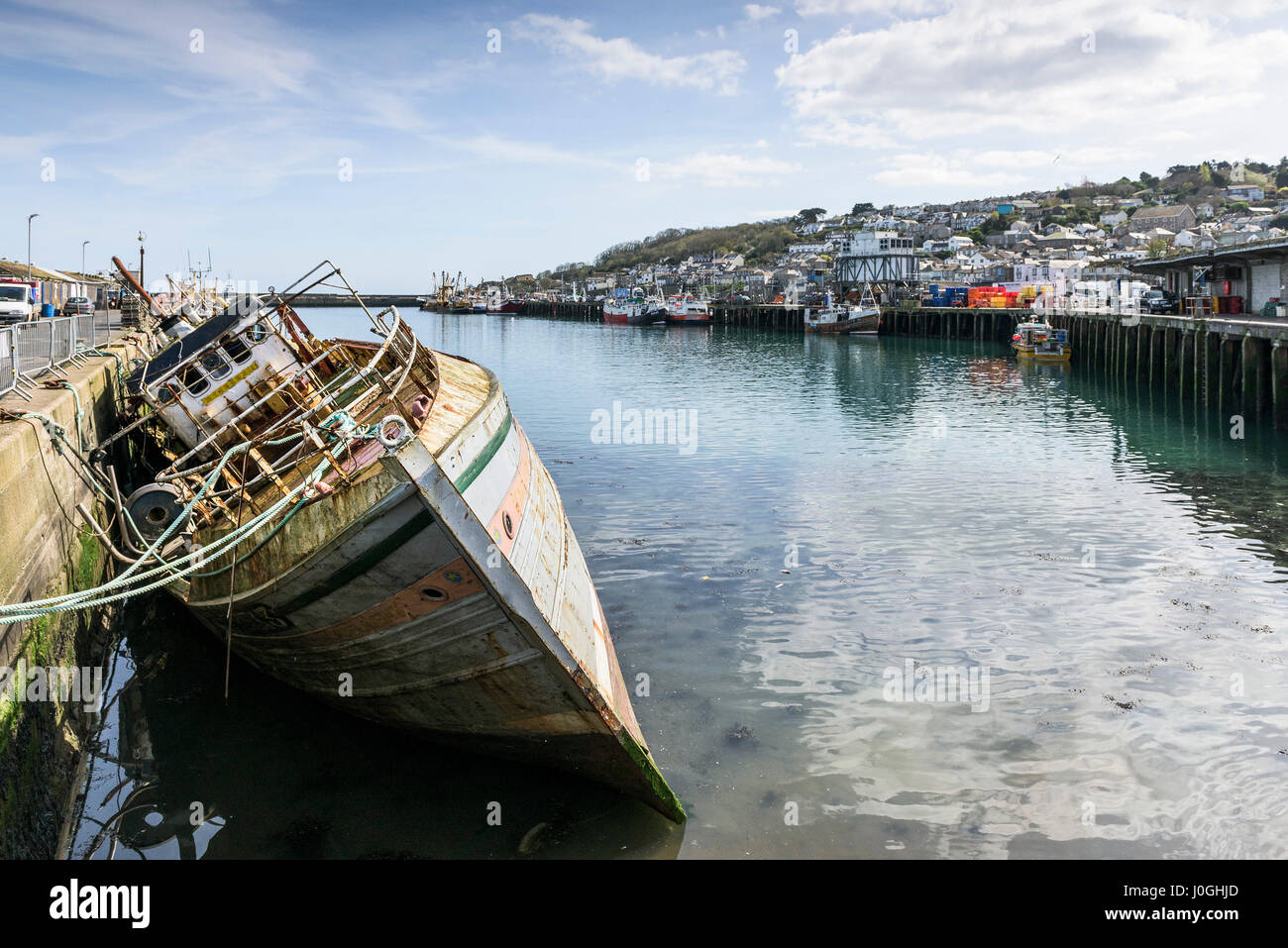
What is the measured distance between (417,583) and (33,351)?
10326 millimetres

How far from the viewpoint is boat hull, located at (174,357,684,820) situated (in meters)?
7.43

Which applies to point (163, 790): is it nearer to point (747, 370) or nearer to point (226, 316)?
point (226, 316)

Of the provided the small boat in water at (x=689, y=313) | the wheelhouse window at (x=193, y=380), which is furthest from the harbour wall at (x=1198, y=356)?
the small boat in water at (x=689, y=313)

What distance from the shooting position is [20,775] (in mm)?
7223

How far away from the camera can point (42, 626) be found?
337 inches

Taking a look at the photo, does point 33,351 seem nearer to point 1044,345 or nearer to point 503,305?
point 1044,345

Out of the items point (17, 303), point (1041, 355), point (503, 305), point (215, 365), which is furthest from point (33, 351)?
point (503, 305)

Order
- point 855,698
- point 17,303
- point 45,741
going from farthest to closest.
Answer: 1. point 17,303
2. point 855,698
3. point 45,741

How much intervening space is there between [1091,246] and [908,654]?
157968 millimetres

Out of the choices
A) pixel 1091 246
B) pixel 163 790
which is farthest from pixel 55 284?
pixel 1091 246

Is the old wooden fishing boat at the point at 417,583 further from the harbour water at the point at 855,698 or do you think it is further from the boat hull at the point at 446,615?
the harbour water at the point at 855,698

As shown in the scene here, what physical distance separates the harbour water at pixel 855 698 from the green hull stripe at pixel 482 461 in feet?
9.53

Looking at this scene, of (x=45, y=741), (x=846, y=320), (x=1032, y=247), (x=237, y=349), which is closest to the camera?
(x=45, y=741)

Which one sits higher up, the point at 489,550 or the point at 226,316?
the point at 226,316
